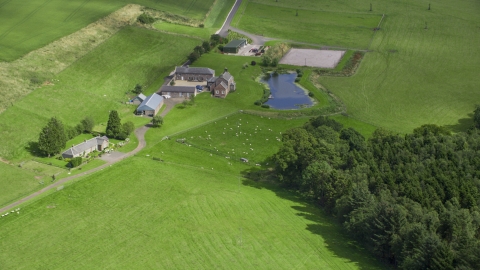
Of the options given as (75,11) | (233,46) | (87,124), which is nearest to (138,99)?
(87,124)

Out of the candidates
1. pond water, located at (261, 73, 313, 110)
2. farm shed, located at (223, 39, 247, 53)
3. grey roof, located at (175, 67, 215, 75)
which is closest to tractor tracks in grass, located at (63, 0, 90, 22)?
grey roof, located at (175, 67, 215, 75)

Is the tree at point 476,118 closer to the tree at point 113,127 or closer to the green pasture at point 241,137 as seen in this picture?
the green pasture at point 241,137

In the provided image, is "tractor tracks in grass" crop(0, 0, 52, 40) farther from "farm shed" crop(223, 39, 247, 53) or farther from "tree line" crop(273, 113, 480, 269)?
"tree line" crop(273, 113, 480, 269)

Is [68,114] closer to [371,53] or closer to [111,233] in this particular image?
[111,233]

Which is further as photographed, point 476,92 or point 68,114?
point 476,92

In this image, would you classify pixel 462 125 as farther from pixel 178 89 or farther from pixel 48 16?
pixel 48 16

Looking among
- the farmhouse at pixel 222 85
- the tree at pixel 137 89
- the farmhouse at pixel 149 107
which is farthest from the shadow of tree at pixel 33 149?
the farmhouse at pixel 222 85

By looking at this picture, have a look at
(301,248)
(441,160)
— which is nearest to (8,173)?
(301,248)
